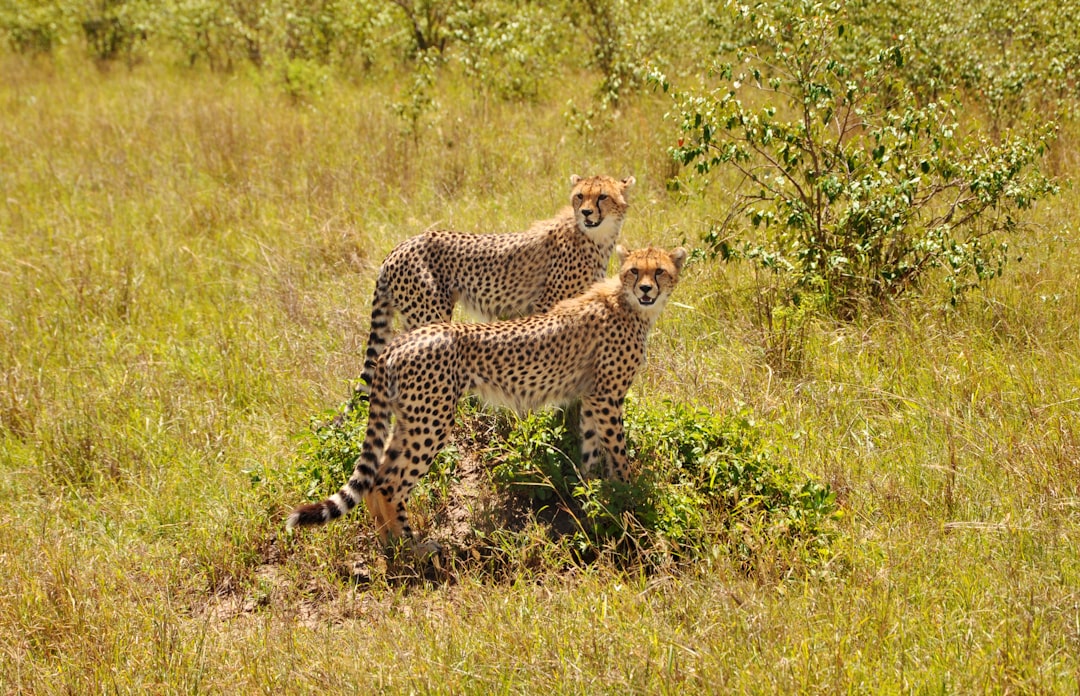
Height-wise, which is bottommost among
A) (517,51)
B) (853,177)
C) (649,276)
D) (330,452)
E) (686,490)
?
(330,452)

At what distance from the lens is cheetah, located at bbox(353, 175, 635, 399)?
4.69 metres

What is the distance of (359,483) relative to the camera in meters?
3.60

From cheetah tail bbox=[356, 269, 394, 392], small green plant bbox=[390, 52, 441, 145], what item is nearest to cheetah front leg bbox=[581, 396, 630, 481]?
cheetah tail bbox=[356, 269, 394, 392]

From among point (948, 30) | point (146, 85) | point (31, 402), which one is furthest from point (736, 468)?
point (146, 85)

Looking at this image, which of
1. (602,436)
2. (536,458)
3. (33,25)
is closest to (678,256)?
(602,436)

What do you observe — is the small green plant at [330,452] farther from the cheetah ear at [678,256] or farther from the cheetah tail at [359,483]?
the cheetah ear at [678,256]

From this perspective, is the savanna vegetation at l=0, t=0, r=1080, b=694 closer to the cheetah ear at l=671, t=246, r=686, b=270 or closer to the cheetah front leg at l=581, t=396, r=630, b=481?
the cheetah front leg at l=581, t=396, r=630, b=481

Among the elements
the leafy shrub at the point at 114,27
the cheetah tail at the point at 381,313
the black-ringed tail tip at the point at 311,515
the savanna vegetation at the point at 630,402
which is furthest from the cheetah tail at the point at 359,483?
the leafy shrub at the point at 114,27

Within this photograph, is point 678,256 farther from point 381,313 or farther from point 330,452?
point 330,452

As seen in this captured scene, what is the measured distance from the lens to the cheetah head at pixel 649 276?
3.99 meters

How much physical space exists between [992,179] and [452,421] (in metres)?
2.77

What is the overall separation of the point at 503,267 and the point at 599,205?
523 millimetres

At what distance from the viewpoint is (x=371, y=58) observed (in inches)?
404

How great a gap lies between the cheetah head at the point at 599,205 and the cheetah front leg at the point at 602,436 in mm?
968
